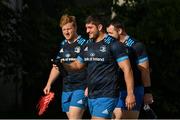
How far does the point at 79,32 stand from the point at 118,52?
24.8 ft

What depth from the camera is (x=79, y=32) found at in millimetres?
14477

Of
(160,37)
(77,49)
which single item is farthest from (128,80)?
(160,37)

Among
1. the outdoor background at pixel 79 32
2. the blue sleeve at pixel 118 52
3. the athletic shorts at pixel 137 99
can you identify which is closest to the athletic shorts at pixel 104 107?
the blue sleeve at pixel 118 52

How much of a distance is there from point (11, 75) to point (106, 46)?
25.0 ft

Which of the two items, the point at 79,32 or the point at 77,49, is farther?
the point at 79,32

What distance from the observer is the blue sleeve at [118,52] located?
6949 millimetres

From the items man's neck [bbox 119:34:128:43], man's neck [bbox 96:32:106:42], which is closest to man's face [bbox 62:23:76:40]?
man's neck [bbox 119:34:128:43]

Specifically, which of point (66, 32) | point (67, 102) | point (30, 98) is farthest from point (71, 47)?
point (30, 98)

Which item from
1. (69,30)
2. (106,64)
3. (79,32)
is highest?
(79,32)

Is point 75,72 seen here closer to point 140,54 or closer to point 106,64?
point 140,54

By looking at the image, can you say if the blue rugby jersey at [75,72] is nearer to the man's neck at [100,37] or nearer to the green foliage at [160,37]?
the man's neck at [100,37]

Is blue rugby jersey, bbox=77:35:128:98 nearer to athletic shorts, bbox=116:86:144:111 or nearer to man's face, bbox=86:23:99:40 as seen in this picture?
man's face, bbox=86:23:99:40

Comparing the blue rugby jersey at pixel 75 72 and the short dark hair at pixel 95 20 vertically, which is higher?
the short dark hair at pixel 95 20

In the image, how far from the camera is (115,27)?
811 cm
